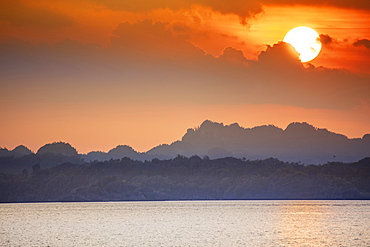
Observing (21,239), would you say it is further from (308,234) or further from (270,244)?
(308,234)

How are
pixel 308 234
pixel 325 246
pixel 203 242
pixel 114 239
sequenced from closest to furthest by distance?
1. pixel 325 246
2. pixel 203 242
3. pixel 114 239
4. pixel 308 234

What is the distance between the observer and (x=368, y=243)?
414 feet

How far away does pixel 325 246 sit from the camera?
123375mm

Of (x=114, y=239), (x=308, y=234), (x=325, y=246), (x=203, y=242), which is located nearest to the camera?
(x=325, y=246)

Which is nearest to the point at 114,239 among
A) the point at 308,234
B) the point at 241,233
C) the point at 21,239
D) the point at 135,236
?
the point at 135,236

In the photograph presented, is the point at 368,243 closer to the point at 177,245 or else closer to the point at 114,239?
the point at 177,245

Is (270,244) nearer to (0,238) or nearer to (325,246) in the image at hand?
(325,246)

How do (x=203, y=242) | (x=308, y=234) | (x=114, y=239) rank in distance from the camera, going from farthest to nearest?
1. (x=308, y=234)
2. (x=114, y=239)
3. (x=203, y=242)

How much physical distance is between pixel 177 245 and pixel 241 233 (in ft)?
115

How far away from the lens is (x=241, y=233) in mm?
158125

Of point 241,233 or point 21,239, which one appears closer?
point 21,239

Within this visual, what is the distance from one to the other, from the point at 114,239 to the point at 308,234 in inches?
1838

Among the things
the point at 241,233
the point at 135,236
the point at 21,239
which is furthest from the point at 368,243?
the point at 21,239

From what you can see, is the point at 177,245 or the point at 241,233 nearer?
the point at 177,245
